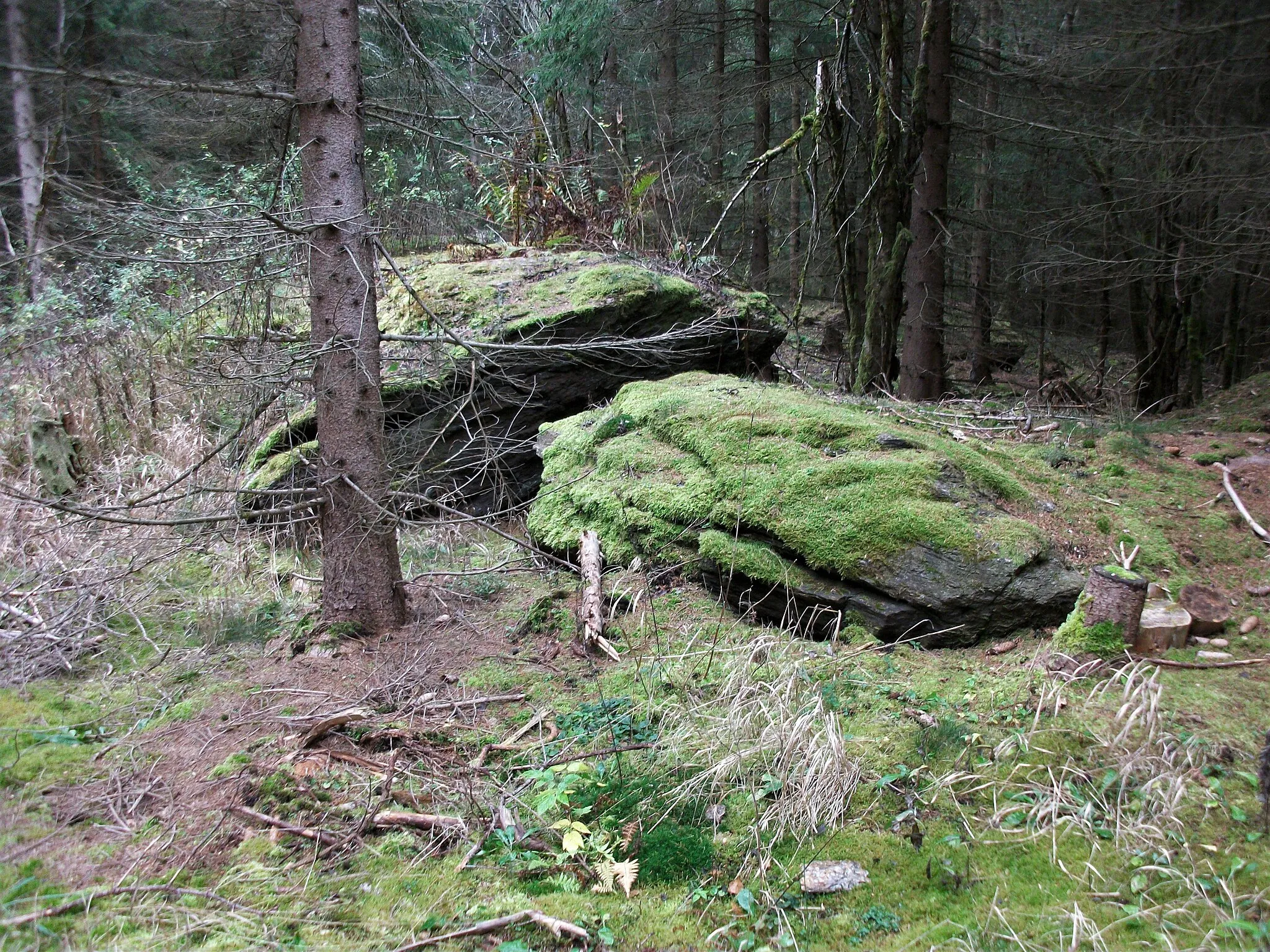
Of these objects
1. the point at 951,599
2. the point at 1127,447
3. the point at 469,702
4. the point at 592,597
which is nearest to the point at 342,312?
the point at 592,597

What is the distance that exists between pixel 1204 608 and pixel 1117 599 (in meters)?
0.83

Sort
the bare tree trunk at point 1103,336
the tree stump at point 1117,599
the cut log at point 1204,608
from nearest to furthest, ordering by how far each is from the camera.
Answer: the tree stump at point 1117,599 → the cut log at point 1204,608 → the bare tree trunk at point 1103,336

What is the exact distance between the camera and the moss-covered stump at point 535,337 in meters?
7.00

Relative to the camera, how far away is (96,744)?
3.37 metres

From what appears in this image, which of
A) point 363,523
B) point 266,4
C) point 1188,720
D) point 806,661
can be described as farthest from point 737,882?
point 266,4

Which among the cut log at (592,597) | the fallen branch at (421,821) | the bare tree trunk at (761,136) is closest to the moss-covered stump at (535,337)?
the cut log at (592,597)

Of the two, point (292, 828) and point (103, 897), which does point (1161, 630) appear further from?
point (103, 897)

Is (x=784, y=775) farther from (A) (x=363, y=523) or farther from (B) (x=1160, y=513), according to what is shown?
(B) (x=1160, y=513)

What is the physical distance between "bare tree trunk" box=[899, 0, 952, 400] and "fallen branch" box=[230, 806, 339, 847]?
28.0ft

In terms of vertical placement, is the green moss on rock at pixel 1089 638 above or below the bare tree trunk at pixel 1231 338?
below

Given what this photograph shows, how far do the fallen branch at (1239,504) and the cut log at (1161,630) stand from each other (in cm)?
157

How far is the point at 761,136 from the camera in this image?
1325 centimetres

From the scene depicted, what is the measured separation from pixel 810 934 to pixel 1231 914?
118 cm

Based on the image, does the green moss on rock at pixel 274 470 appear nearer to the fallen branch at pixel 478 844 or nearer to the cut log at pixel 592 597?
the cut log at pixel 592 597
